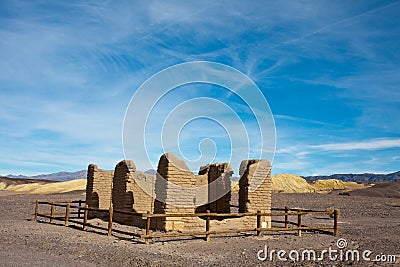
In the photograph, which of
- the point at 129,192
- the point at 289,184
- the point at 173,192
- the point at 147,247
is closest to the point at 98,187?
the point at 129,192

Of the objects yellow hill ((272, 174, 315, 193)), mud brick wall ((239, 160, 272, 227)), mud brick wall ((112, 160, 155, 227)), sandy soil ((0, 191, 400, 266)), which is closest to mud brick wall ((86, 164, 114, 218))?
mud brick wall ((112, 160, 155, 227))

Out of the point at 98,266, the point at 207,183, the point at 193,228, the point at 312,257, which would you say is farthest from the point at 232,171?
the point at 98,266

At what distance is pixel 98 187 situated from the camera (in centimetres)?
2053

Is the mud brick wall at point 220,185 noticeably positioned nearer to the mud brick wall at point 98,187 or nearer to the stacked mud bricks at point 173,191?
the stacked mud bricks at point 173,191

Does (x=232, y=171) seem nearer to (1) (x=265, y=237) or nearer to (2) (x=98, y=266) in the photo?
(1) (x=265, y=237)

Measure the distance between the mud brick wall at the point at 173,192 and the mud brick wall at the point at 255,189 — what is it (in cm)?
304

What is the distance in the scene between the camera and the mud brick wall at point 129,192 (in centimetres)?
1867

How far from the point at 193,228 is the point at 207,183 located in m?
6.04

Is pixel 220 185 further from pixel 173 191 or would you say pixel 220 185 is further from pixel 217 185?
pixel 173 191

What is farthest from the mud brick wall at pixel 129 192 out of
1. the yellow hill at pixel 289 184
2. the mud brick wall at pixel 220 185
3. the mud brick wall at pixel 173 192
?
the yellow hill at pixel 289 184

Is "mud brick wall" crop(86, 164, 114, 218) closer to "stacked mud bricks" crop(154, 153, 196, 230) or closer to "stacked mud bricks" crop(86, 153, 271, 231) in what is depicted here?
"stacked mud bricks" crop(86, 153, 271, 231)

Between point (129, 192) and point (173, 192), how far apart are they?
4.34m

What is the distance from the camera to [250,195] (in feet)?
57.3

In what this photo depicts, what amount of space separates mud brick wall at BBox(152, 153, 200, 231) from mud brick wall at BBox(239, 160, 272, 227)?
3037mm
